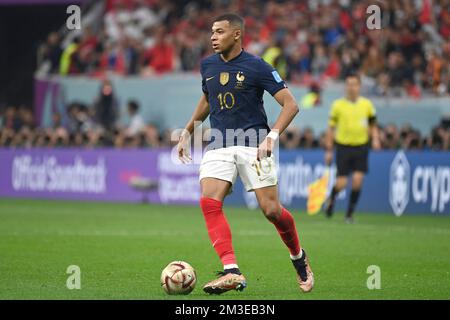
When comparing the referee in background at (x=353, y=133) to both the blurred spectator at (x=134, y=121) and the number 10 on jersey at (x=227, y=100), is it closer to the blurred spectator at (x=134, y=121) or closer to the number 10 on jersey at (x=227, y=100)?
the blurred spectator at (x=134, y=121)

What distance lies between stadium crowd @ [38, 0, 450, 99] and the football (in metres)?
14.2

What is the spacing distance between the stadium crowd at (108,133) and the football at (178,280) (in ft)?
42.6

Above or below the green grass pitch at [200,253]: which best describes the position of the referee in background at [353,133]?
above

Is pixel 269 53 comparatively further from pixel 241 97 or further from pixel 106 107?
pixel 241 97

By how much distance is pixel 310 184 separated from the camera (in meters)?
22.0

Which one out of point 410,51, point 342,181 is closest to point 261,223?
point 342,181

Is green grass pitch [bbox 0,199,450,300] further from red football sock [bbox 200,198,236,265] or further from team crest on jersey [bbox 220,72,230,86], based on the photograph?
team crest on jersey [bbox 220,72,230,86]

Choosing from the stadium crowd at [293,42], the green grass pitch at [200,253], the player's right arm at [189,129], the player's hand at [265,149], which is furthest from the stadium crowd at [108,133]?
the player's hand at [265,149]

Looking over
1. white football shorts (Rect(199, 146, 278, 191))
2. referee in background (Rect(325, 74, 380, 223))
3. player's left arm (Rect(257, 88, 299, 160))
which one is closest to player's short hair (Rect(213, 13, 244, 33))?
player's left arm (Rect(257, 88, 299, 160))

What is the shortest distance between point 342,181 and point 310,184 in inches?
110

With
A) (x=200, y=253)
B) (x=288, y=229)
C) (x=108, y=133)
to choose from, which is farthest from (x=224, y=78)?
(x=108, y=133)

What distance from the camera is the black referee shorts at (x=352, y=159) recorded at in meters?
19.0

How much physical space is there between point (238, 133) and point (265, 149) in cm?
54
